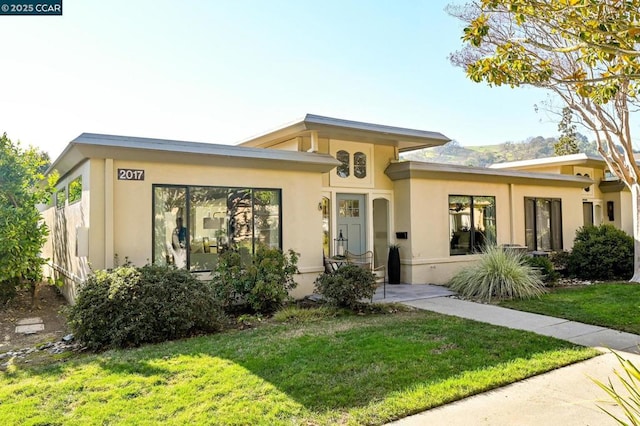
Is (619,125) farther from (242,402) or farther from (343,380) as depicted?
(242,402)

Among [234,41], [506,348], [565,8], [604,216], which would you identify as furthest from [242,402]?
[604,216]

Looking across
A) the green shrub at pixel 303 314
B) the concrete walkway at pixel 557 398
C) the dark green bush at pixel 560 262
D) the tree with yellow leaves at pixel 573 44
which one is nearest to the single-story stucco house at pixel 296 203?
the dark green bush at pixel 560 262

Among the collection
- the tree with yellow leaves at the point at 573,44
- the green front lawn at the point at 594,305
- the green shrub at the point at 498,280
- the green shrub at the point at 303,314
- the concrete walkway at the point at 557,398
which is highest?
the tree with yellow leaves at the point at 573,44

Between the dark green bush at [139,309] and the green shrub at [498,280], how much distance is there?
561 centimetres

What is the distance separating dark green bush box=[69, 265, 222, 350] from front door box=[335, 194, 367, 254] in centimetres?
499

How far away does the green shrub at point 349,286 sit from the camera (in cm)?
762

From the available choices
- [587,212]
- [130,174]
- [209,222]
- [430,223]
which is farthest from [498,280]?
[587,212]

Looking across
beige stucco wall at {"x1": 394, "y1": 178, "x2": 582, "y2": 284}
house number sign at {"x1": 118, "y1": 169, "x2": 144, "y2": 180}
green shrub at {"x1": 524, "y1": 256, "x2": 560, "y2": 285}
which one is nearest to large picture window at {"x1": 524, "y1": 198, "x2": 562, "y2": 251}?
beige stucco wall at {"x1": 394, "y1": 178, "x2": 582, "y2": 284}

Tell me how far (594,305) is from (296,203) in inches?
239

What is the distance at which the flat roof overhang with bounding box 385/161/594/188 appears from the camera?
37.1 ft

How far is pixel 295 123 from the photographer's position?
955 centimetres

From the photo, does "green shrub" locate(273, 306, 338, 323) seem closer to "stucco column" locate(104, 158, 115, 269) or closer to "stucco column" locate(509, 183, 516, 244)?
"stucco column" locate(104, 158, 115, 269)

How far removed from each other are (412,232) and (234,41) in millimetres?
6492

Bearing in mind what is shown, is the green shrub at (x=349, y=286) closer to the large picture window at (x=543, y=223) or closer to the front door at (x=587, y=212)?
the large picture window at (x=543, y=223)
